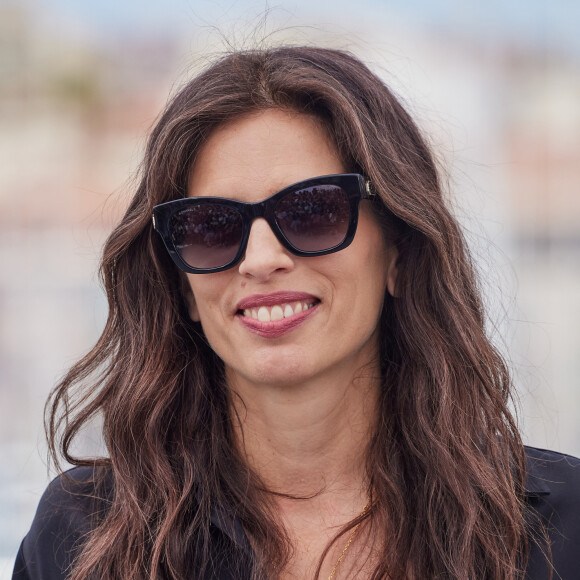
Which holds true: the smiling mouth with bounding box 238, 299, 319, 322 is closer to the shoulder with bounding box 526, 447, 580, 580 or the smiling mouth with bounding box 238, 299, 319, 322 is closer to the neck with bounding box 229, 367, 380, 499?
the neck with bounding box 229, 367, 380, 499

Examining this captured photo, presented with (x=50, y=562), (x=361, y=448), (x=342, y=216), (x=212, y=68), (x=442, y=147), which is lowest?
(x=50, y=562)

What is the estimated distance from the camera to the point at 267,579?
210cm

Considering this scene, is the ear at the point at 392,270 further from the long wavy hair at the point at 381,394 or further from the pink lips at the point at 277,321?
the pink lips at the point at 277,321

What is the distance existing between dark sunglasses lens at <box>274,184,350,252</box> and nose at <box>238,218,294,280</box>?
35 mm

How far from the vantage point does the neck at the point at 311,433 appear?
7.34 ft

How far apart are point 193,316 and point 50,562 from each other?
76 centimetres

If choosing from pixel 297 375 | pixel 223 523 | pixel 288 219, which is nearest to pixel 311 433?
pixel 297 375

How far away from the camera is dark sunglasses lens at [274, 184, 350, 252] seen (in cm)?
209

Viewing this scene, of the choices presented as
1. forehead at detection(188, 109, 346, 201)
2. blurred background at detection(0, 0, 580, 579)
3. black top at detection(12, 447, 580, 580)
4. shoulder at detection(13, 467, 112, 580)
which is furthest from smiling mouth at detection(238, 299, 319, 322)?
blurred background at detection(0, 0, 580, 579)

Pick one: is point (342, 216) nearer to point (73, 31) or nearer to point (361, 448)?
point (361, 448)

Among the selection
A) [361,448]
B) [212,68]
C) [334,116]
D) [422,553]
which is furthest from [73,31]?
[422,553]

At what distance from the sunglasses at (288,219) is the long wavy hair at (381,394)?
0.37 ft

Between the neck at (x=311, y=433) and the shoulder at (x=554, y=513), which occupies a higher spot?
the neck at (x=311, y=433)

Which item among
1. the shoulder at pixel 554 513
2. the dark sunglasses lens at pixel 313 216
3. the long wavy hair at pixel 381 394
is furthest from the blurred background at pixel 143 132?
the dark sunglasses lens at pixel 313 216
